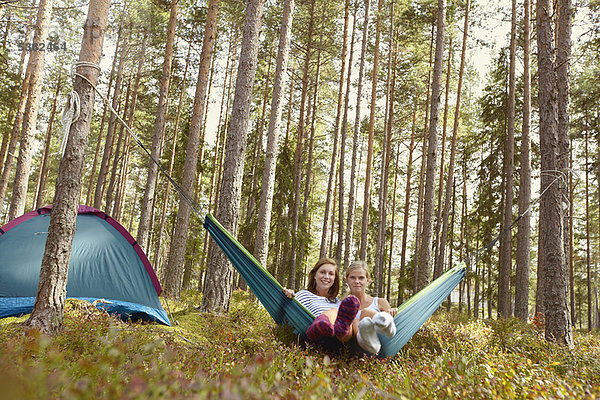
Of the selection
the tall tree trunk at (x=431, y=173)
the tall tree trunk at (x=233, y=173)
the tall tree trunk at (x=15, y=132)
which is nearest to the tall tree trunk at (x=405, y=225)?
the tall tree trunk at (x=431, y=173)

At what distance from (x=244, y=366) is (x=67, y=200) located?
6.76 ft

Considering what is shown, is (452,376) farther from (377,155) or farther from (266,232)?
(377,155)

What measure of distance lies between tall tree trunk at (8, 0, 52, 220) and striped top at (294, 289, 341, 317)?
18.6ft

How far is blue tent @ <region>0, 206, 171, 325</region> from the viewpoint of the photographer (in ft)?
13.1

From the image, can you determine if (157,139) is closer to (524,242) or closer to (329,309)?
(329,309)

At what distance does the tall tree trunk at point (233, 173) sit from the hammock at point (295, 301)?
1088 millimetres

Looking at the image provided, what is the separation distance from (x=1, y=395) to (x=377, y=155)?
15980mm

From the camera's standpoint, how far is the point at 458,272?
3.91 metres

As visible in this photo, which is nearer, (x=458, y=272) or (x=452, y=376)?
(x=452, y=376)

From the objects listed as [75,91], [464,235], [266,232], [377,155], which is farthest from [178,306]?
[464,235]

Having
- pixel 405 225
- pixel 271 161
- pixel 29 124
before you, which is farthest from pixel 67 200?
pixel 405 225

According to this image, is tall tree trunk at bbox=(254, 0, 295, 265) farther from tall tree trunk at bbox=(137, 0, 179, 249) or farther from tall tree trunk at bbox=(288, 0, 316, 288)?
tall tree trunk at bbox=(288, 0, 316, 288)

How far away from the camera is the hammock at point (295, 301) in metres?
2.91

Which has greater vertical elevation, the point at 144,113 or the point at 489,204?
the point at 144,113
